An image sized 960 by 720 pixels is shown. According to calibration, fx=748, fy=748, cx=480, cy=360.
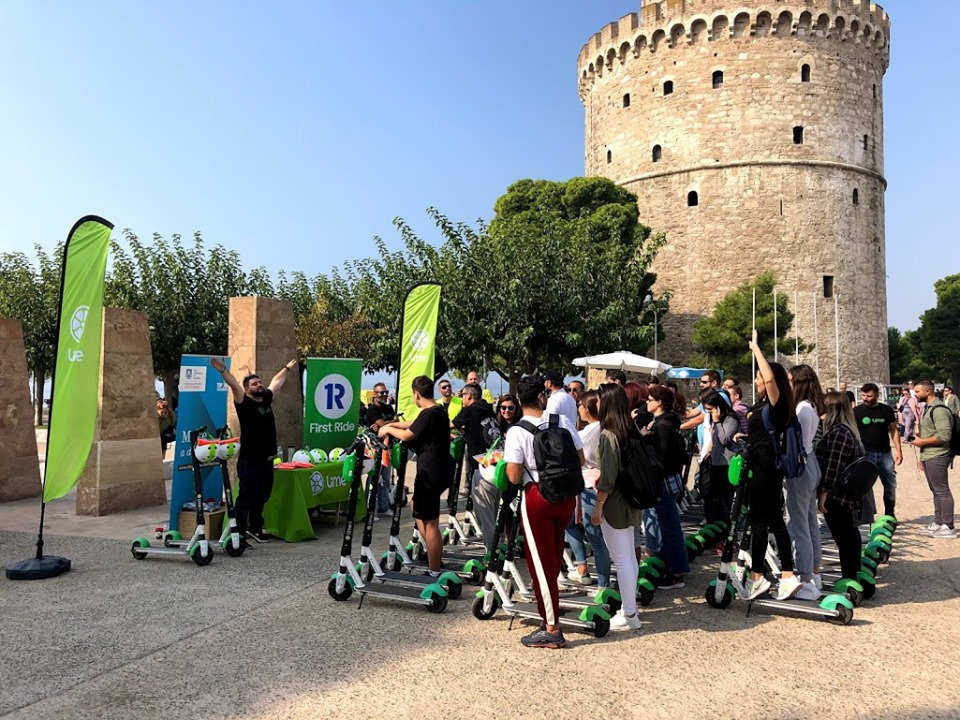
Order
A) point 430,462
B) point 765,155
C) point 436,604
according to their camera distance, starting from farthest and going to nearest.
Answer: point 765,155, point 430,462, point 436,604

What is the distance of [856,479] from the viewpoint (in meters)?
5.64

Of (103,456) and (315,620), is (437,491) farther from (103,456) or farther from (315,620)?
(103,456)

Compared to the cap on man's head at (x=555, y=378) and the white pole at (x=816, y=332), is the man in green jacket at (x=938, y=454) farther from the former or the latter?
the white pole at (x=816, y=332)

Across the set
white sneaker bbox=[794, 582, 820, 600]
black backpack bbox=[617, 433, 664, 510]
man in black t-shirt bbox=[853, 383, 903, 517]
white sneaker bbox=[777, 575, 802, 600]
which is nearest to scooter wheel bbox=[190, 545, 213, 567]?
black backpack bbox=[617, 433, 664, 510]

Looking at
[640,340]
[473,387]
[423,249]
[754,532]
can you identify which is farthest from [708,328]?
[754,532]

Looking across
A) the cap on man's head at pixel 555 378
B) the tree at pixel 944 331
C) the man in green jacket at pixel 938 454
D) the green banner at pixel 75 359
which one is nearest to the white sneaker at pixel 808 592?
the cap on man's head at pixel 555 378

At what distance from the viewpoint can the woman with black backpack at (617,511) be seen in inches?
205

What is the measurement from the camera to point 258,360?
9719 mm

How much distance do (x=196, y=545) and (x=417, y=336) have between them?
3677 mm

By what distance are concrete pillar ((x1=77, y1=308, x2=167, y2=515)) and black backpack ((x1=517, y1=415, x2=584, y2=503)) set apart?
24.8ft

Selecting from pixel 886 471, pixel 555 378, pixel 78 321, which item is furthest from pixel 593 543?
pixel 78 321

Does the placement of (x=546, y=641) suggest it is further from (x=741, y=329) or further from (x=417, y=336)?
(x=741, y=329)

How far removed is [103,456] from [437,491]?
6.15m

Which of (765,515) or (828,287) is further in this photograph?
(828,287)
